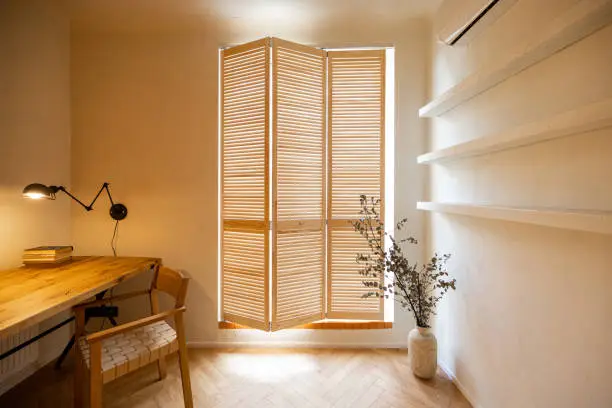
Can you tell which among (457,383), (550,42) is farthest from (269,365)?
(550,42)

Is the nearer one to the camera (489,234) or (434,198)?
(489,234)

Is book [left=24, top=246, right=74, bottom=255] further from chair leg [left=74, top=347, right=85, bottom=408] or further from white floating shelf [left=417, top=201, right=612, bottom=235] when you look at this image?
white floating shelf [left=417, top=201, right=612, bottom=235]

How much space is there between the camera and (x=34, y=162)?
210 centimetres

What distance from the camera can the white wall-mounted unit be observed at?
1429 mm

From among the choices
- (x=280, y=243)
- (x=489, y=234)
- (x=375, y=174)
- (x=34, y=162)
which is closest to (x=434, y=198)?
(x=375, y=174)

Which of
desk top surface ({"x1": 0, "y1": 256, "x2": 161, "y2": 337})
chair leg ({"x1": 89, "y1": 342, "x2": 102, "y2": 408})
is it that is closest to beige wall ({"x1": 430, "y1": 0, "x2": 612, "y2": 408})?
chair leg ({"x1": 89, "y1": 342, "x2": 102, "y2": 408})

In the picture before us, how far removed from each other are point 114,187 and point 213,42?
1.48 metres

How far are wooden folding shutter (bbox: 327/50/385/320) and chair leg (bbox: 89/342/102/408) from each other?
1.55 metres

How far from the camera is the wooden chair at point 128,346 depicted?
4.28 feet

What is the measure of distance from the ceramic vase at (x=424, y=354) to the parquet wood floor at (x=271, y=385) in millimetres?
72

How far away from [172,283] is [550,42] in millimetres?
2098

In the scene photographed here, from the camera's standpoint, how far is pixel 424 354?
195 centimetres

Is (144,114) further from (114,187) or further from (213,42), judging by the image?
(213,42)

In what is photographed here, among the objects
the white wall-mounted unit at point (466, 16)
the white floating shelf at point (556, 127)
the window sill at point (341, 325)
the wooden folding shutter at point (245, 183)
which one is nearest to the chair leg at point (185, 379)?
the wooden folding shutter at point (245, 183)
